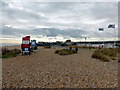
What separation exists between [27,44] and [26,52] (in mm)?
945

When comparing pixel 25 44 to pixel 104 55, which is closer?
pixel 104 55

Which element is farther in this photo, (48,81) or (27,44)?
(27,44)

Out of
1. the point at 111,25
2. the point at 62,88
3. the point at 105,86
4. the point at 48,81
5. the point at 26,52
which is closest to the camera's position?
the point at 62,88

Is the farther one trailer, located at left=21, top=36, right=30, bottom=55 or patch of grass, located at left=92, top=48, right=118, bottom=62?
trailer, located at left=21, top=36, right=30, bottom=55

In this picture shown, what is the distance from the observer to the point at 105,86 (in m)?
4.25

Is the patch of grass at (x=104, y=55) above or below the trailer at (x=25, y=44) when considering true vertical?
below

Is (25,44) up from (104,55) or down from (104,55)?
up

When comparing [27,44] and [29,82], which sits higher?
[27,44]

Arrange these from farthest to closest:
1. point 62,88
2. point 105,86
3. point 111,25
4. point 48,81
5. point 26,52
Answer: point 111,25, point 26,52, point 48,81, point 105,86, point 62,88

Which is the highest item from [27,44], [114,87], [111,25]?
[111,25]

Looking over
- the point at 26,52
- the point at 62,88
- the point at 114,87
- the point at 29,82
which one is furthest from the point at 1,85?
the point at 26,52

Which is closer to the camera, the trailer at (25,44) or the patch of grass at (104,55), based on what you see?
the patch of grass at (104,55)

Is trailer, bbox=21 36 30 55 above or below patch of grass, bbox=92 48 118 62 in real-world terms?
above

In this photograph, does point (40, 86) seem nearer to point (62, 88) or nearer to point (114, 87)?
point (62, 88)
